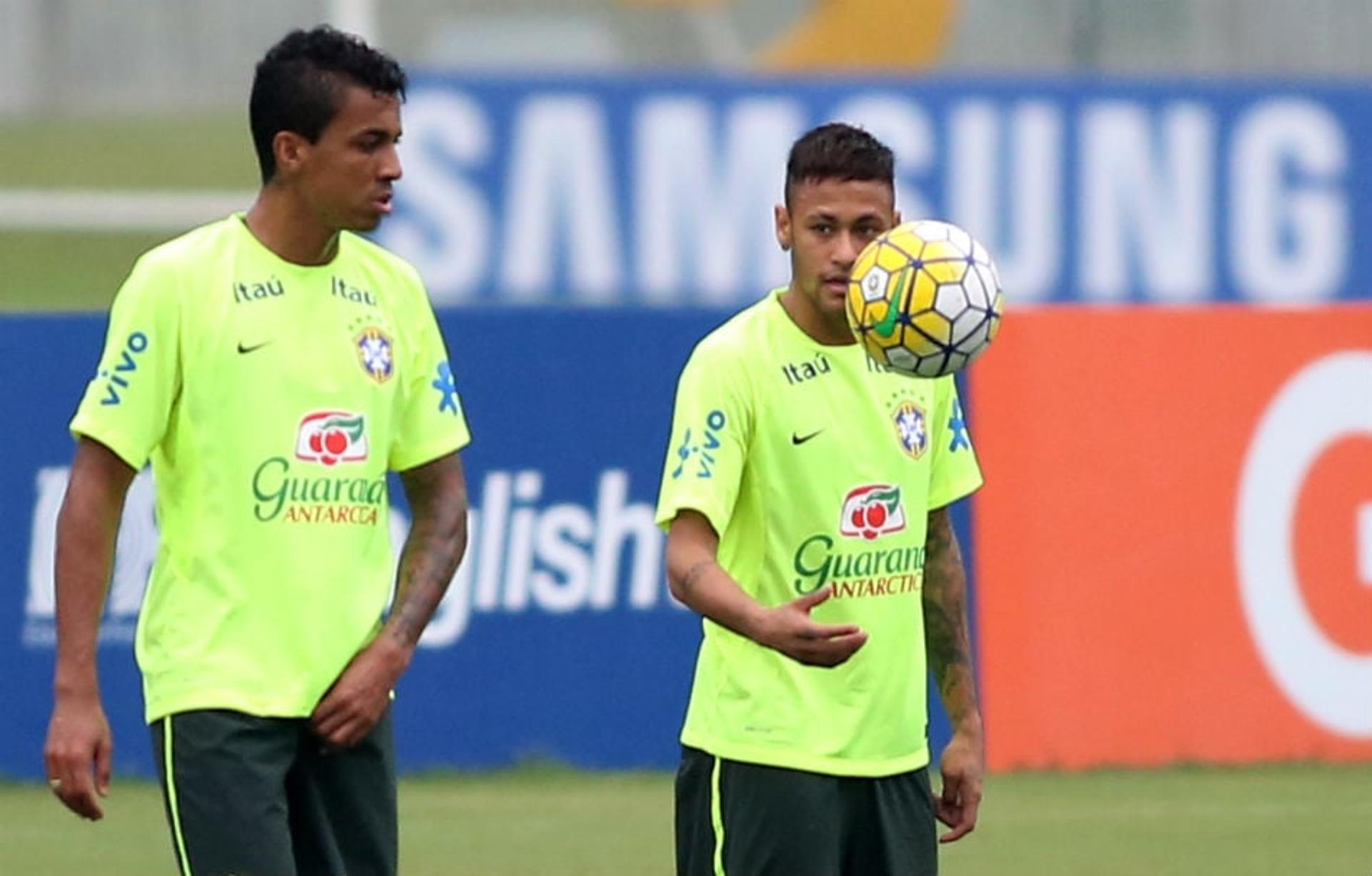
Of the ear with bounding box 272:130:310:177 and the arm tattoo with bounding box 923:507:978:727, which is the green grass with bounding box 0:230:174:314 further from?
the ear with bounding box 272:130:310:177

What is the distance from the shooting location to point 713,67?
19938 millimetres

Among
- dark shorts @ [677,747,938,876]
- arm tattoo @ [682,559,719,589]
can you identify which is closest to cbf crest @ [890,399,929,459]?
arm tattoo @ [682,559,719,589]

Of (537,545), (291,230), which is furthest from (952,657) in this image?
(537,545)

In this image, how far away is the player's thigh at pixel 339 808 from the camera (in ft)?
18.5

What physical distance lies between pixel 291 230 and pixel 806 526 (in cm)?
110

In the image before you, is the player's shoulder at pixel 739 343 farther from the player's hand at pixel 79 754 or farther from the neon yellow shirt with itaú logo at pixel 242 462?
the player's hand at pixel 79 754

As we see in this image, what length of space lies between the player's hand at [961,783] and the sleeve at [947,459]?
0.47 m

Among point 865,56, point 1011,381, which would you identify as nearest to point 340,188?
point 1011,381

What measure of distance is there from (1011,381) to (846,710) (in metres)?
5.65

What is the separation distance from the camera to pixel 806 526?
232 inches

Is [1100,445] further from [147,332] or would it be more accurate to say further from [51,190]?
[51,190]

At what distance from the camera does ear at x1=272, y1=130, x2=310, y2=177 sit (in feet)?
18.6

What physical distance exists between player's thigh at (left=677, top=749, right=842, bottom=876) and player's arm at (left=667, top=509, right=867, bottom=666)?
34 cm

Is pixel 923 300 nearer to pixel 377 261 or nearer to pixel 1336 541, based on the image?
pixel 377 261
